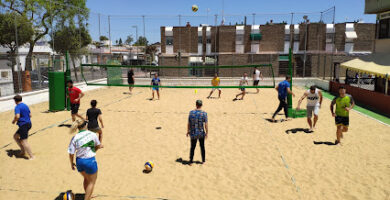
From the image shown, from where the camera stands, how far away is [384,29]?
1722 cm

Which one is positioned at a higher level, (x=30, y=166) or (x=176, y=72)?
(x=176, y=72)

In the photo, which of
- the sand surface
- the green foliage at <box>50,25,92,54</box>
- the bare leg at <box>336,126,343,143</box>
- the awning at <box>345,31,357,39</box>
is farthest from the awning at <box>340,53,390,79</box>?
the awning at <box>345,31,357,39</box>

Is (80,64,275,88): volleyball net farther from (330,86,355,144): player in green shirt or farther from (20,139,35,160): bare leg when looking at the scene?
(20,139,35,160): bare leg

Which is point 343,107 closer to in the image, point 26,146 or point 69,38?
point 26,146

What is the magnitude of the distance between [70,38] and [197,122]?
2015 centimetres

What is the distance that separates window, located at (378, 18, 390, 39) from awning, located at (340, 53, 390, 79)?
133cm

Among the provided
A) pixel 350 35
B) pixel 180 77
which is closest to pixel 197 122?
pixel 180 77

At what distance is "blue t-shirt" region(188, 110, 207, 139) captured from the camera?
6492mm

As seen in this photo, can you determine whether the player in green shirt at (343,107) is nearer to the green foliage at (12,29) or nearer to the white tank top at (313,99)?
the white tank top at (313,99)

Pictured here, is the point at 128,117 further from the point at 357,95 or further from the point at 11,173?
the point at 357,95

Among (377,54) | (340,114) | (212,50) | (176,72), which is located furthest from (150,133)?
(212,50)

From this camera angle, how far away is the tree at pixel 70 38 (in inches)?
861

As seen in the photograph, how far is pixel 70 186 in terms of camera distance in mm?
5848

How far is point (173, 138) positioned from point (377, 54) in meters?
15.4
